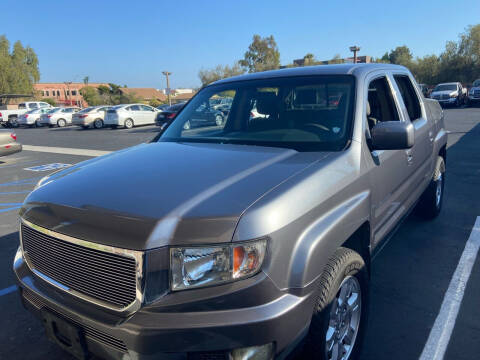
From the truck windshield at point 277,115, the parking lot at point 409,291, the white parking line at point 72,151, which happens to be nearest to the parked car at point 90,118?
the white parking line at point 72,151

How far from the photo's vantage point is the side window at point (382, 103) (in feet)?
10.8

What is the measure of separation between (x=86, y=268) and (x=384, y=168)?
2.11 metres

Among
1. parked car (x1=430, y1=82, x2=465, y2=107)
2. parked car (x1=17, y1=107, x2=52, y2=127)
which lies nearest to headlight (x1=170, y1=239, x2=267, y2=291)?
parked car (x1=430, y1=82, x2=465, y2=107)

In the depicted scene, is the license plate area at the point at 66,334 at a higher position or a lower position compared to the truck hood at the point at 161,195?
lower

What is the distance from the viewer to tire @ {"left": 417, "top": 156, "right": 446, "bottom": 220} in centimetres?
463

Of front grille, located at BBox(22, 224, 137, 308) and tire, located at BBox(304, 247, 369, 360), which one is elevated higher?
front grille, located at BBox(22, 224, 137, 308)

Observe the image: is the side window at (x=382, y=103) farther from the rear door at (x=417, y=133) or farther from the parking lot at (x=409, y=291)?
the parking lot at (x=409, y=291)

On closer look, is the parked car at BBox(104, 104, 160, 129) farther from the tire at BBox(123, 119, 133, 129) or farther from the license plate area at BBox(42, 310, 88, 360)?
the license plate area at BBox(42, 310, 88, 360)

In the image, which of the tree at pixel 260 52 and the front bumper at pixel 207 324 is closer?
the front bumper at pixel 207 324

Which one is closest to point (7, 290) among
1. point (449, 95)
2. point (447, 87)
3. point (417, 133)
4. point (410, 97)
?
point (417, 133)

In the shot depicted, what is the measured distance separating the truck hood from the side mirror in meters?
0.44

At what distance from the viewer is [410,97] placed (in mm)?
4059

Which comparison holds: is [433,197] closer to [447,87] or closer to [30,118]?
[447,87]

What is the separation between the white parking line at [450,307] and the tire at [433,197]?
0.68 meters
